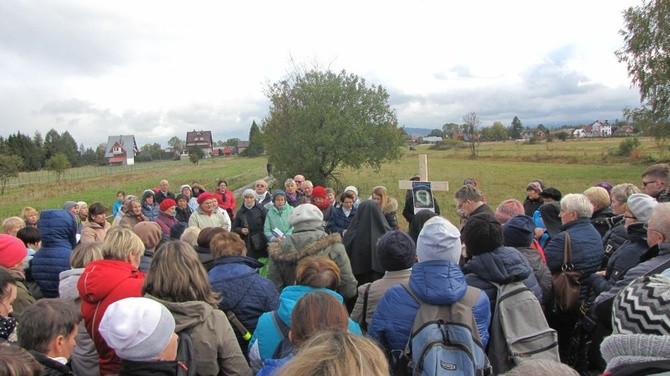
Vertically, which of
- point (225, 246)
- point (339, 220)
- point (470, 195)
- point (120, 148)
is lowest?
point (339, 220)

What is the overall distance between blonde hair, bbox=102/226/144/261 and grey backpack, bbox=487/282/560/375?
2.62m

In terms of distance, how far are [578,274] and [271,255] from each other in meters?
2.83

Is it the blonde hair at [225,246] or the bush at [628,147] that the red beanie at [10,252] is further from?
the bush at [628,147]

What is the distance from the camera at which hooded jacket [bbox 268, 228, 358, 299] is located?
168 inches

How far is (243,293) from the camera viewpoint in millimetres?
3273

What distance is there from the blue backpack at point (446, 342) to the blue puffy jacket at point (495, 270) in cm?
34

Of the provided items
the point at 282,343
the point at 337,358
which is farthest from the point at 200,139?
the point at 337,358

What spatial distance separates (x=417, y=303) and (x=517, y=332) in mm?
707

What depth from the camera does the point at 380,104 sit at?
963 inches

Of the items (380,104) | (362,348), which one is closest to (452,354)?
(362,348)

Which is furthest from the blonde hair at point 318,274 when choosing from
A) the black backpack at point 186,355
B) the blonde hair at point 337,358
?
the blonde hair at point 337,358

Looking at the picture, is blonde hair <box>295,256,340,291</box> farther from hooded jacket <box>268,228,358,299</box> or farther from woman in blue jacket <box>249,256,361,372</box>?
hooded jacket <box>268,228,358,299</box>

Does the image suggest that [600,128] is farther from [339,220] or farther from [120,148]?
[339,220]

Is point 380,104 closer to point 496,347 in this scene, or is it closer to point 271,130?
point 271,130
